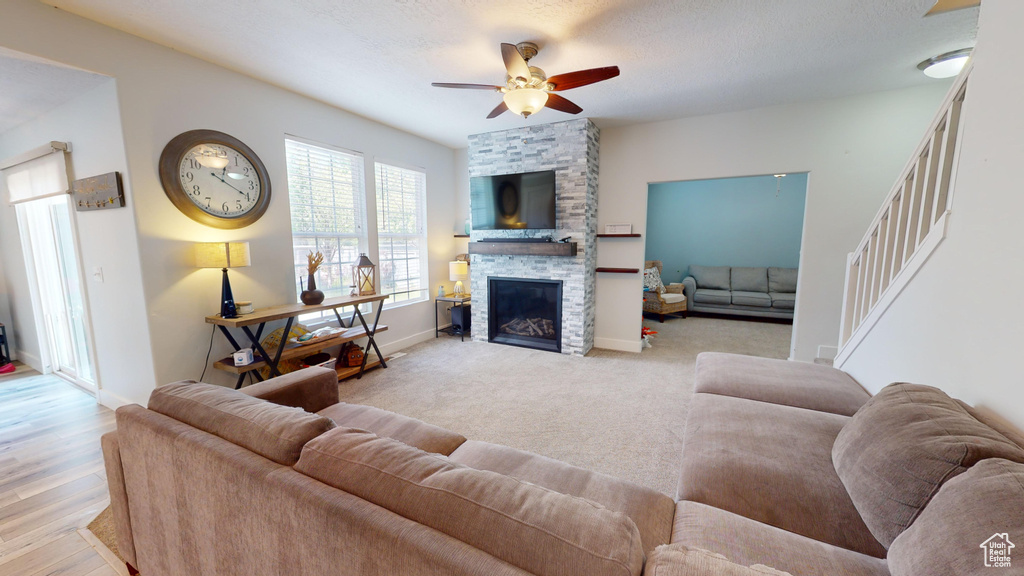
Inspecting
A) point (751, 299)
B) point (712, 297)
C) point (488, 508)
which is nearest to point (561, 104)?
point (488, 508)

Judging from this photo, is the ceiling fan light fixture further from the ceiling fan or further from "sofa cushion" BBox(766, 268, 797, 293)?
"sofa cushion" BBox(766, 268, 797, 293)

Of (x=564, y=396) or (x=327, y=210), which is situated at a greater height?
(x=327, y=210)

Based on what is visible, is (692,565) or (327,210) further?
(327,210)

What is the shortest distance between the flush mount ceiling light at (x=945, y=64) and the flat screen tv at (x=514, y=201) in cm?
305

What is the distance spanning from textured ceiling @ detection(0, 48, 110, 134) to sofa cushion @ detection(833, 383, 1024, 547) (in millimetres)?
4333

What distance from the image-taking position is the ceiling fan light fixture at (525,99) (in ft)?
7.55

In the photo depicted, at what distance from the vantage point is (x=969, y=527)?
0.75m

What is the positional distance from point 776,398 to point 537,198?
121 inches

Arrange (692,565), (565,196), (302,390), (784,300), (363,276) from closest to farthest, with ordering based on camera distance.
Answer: (692,565), (302,390), (363,276), (565,196), (784,300)

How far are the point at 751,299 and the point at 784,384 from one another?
4696 millimetres

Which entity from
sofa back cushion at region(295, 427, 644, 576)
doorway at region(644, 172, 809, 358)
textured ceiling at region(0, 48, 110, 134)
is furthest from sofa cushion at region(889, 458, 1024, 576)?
doorway at region(644, 172, 809, 358)

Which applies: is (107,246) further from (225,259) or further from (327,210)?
(327,210)

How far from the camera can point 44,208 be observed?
10.8 feet

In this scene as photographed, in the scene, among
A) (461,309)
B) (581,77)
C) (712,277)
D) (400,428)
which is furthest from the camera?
(712,277)
